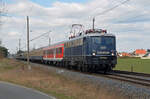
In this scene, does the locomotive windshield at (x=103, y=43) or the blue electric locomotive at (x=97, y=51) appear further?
the locomotive windshield at (x=103, y=43)

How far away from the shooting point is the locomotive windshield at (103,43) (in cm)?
2200

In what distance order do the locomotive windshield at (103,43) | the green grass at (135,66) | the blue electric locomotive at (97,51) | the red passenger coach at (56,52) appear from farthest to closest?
the red passenger coach at (56,52)
the green grass at (135,66)
the locomotive windshield at (103,43)
the blue electric locomotive at (97,51)

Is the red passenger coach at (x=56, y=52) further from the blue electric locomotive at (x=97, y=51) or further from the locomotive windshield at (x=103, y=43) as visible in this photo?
the locomotive windshield at (x=103, y=43)

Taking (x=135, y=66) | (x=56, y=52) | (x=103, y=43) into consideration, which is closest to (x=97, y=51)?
(x=103, y=43)

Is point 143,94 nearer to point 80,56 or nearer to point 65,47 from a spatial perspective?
point 80,56

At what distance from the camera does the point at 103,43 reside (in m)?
22.2

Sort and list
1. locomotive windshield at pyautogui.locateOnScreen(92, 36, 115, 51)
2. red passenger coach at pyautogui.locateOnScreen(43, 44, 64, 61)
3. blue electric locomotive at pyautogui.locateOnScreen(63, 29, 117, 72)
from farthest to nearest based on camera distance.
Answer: red passenger coach at pyautogui.locateOnScreen(43, 44, 64, 61) → locomotive windshield at pyautogui.locateOnScreen(92, 36, 115, 51) → blue electric locomotive at pyautogui.locateOnScreen(63, 29, 117, 72)

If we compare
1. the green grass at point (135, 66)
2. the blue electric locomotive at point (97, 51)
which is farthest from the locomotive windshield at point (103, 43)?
the green grass at point (135, 66)

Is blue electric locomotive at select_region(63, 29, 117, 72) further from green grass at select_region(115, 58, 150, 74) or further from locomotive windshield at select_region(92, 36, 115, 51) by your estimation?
green grass at select_region(115, 58, 150, 74)

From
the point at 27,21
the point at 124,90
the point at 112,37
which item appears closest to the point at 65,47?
the point at 27,21

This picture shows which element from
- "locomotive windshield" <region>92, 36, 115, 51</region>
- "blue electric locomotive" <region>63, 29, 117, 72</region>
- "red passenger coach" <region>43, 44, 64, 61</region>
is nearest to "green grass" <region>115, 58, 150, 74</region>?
"red passenger coach" <region>43, 44, 64, 61</region>

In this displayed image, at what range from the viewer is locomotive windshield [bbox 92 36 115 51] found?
22.0 m

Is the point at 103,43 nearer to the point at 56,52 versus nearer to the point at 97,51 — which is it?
the point at 97,51

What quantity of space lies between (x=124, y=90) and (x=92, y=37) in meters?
10.2
